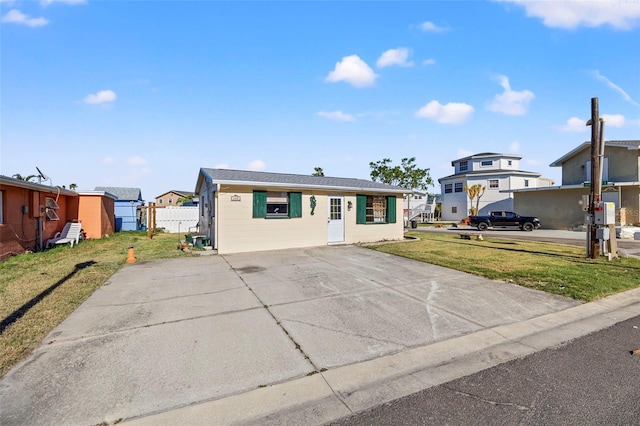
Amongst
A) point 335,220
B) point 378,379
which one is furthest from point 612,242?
point 378,379

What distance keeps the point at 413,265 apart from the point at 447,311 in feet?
12.9

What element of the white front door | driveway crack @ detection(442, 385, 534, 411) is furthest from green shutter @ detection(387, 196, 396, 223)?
driveway crack @ detection(442, 385, 534, 411)

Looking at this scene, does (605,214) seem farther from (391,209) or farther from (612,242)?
(391,209)

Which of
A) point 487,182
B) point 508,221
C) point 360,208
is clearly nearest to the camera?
point 360,208

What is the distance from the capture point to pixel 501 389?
304 cm

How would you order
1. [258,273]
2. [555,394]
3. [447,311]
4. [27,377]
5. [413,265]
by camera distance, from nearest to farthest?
[555,394] → [27,377] → [447,311] → [258,273] → [413,265]

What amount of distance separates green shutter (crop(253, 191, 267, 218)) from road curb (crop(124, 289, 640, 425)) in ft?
29.6

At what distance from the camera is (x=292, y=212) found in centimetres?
1266

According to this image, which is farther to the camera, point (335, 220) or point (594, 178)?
point (335, 220)

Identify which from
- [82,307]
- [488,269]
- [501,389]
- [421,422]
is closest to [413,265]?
Result: [488,269]

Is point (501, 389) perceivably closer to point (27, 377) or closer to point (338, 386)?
point (338, 386)

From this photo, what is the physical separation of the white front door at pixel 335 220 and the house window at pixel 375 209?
33.7 inches

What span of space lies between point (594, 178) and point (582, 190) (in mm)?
16797

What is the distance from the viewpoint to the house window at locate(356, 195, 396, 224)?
14242mm
